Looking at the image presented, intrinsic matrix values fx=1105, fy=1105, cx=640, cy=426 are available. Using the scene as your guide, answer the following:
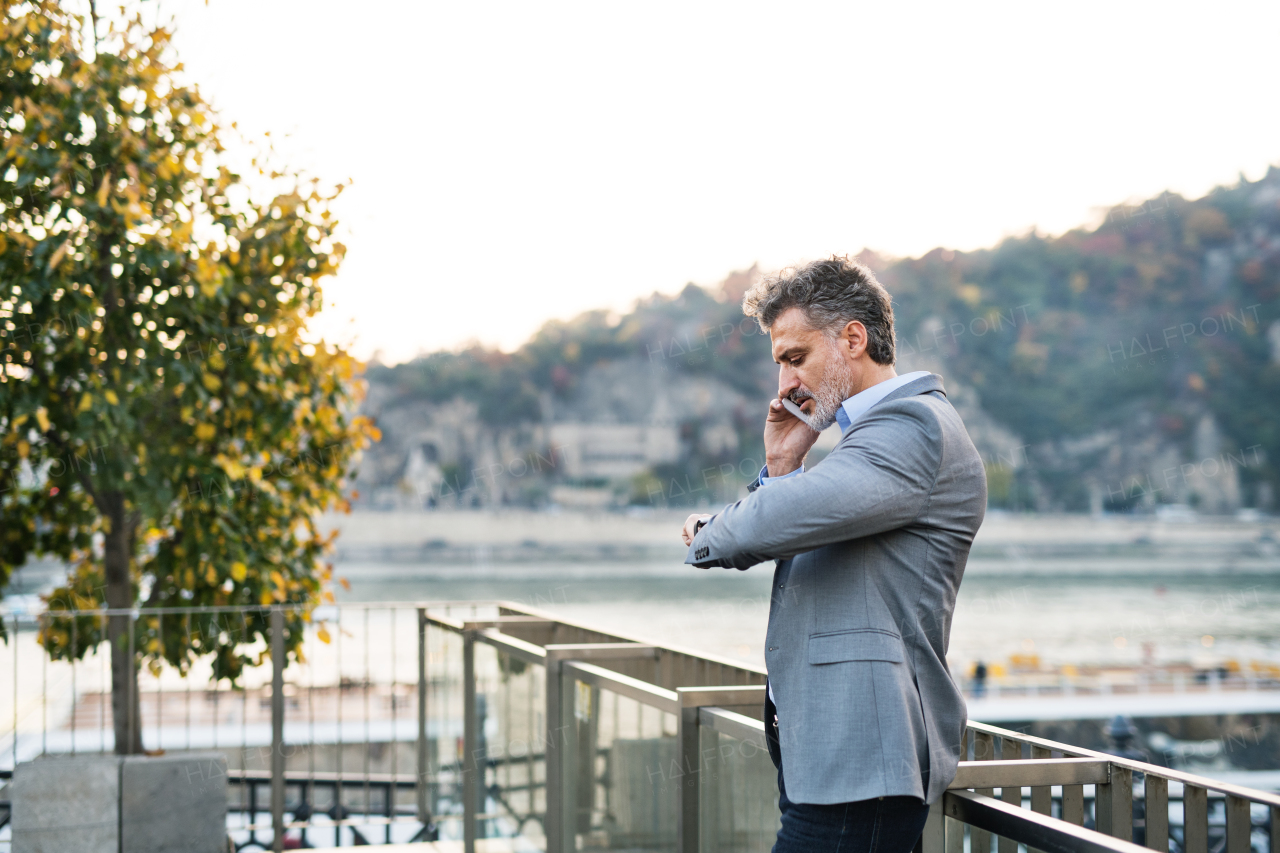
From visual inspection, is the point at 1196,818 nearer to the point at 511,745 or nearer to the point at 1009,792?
the point at 1009,792

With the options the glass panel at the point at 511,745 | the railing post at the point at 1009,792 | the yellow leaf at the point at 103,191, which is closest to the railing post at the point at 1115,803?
the railing post at the point at 1009,792

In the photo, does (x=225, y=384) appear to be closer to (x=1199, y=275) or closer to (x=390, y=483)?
(x=390, y=483)

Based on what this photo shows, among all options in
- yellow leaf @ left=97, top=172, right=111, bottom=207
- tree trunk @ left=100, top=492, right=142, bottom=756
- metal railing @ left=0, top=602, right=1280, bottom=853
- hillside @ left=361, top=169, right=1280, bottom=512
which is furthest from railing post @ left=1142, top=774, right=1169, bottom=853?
hillside @ left=361, top=169, right=1280, bottom=512

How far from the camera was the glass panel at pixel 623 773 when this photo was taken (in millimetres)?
2703

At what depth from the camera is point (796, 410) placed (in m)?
1.73

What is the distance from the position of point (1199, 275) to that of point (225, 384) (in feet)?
365

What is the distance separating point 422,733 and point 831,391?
4044mm

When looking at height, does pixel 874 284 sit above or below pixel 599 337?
below

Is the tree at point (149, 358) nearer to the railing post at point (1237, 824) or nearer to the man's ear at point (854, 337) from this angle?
the man's ear at point (854, 337)

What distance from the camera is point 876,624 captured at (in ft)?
4.95

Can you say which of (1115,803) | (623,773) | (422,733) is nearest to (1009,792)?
(1115,803)

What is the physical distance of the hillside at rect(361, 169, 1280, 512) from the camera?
95.1 m

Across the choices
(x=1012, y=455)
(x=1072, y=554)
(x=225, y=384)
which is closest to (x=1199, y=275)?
(x=1012, y=455)

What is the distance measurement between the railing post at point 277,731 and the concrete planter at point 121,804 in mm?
221
